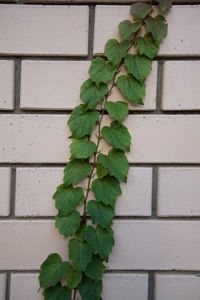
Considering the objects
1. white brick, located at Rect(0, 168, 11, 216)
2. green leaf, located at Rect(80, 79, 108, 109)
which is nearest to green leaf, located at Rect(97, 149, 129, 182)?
A: green leaf, located at Rect(80, 79, 108, 109)

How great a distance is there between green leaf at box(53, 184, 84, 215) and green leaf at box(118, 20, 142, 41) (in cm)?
39

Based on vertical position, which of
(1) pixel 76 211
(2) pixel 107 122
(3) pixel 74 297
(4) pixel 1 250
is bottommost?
(3) pixel 74 297

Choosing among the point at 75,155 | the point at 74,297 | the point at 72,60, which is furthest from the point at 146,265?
the point at 72,60

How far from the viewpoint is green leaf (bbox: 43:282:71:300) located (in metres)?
0.67

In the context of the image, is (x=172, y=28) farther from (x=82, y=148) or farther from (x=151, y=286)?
(x=151, y=286)

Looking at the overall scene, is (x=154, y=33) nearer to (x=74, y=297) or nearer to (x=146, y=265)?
(x=146, y=265)

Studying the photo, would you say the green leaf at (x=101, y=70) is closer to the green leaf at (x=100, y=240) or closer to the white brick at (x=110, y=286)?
the green leaf at (x=100, y=240)

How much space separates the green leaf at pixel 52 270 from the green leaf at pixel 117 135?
32 cm

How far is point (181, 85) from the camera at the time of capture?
0.67 m

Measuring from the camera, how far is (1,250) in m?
0.68

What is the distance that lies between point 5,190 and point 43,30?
41 cm

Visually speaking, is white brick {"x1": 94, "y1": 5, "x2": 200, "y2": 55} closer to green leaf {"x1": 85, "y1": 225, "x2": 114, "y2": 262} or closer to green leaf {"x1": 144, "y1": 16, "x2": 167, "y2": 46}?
green leaf {"x1": 144, "y1": 16, "x2": 167, "y2": 46}

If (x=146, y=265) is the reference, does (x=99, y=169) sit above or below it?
above

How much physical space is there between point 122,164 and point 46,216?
239 millimetres
